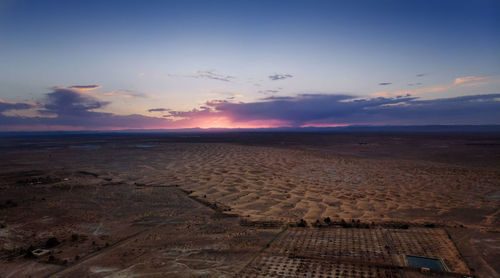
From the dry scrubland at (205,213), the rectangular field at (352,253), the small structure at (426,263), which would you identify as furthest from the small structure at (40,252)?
the small structure at (426,263)

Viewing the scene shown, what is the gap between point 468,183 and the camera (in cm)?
1485

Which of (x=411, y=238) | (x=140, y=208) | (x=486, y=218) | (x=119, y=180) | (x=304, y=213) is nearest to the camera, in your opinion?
(x=411, y=238)

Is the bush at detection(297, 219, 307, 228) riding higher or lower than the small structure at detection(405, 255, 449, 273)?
lower

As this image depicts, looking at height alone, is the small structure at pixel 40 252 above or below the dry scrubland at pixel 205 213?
above

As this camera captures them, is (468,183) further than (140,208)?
Yes

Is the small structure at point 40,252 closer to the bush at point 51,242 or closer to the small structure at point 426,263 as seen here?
the bush at point 51,242

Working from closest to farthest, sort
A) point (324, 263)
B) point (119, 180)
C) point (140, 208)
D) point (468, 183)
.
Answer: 1. point (324, 263)
2. point (140, 208)
3. point (468, 183)
4. point (119, 180)

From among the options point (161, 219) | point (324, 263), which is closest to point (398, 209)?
point (324, 263)

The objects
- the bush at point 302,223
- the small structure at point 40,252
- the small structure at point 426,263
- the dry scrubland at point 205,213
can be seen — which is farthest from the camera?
the bush at point 302,223

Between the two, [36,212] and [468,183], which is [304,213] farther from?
[468,183]

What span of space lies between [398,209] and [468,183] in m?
8.47

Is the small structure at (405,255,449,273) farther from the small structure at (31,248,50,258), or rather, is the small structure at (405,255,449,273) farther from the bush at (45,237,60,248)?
the bush at (45,237,60,248)

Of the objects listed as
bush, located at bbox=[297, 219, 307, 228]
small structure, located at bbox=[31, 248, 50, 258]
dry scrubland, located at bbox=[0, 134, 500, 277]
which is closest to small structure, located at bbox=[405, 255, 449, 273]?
dry scrubland, located at bbox=[0, 134, 500, 277]

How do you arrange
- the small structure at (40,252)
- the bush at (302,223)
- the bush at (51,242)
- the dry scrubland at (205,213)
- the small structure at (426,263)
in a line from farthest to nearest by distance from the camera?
the bush at (302,223) < the bush at (51,242) < the small structure at (40,252) < the dry scrubland at (205,213) < the small structure at (426,263)
